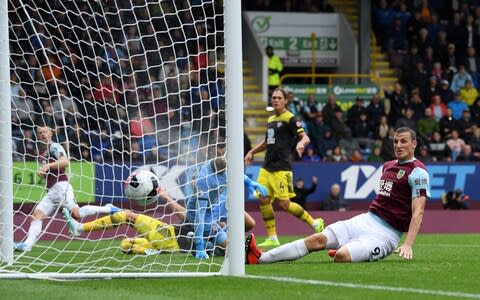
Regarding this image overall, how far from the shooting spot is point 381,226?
35.4 ft

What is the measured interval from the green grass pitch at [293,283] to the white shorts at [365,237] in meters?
0.15

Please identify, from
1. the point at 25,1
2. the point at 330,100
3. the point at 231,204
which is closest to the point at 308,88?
the point at 330,100

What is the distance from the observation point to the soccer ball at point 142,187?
40.7 ft

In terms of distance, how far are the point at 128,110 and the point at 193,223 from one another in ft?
9.22

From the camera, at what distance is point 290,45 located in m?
31.6

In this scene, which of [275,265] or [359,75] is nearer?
[275,265]

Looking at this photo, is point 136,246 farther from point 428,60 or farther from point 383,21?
point 383,21

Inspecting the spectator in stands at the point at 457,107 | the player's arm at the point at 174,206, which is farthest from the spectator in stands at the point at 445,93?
the player's arm at the point at 174,206

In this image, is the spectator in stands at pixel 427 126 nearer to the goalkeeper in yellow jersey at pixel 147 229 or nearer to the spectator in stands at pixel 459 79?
the spectator in stands at pixel 459 79

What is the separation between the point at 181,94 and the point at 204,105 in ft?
1.39

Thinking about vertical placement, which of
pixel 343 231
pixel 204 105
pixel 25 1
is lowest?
pixel 343 231

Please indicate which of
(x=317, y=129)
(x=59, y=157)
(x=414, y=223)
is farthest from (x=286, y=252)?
(x=317, y=129)

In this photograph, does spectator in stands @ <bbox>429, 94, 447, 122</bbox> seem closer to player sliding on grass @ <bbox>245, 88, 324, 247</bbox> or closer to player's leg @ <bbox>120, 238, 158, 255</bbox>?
player sliding on grass @ <bbox>245, 88, 324, 247</bbox>

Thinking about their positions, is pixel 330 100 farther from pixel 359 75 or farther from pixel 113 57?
pixel 113 57
